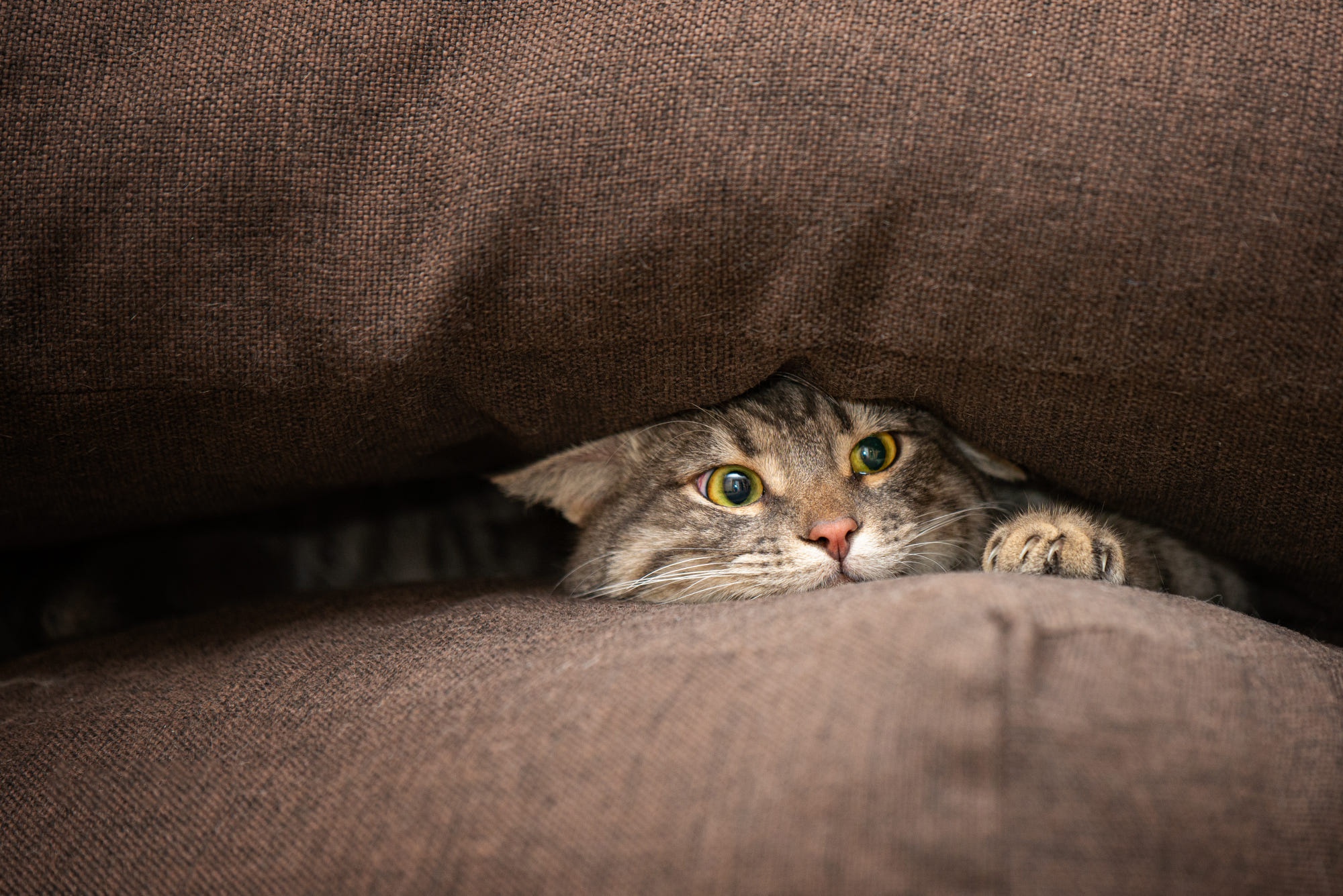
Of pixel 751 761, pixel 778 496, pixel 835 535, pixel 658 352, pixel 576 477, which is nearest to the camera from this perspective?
pixel 751 761

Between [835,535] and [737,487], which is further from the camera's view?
[737,487]

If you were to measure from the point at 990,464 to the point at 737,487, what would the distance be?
39cm

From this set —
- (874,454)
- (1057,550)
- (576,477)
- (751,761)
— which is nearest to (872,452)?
(874,454)

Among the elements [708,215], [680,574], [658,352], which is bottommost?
[680,574]

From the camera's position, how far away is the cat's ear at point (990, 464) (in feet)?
4.24

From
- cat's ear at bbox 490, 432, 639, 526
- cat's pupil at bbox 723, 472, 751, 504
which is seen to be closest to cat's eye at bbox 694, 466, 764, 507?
cat's pupil at bbox 723, 472, 751, 504

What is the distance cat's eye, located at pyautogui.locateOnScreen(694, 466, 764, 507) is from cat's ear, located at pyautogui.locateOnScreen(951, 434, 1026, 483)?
301 millimetres

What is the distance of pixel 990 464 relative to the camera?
1390 mm

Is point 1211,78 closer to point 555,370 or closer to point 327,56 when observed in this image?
point 555,370

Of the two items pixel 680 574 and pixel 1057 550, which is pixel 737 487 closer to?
pixel 680 574

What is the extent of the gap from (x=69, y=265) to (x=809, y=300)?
31.1 inches

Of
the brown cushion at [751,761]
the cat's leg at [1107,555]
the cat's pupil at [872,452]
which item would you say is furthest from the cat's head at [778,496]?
the brown cushion at [751,761]

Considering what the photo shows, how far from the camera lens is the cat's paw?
1072 mm

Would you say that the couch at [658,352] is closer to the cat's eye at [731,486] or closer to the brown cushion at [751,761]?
the brown cushion at [751,761]
